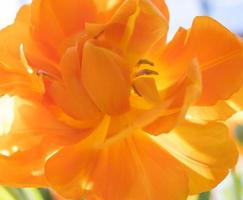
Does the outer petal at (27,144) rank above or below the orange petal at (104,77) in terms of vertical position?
below

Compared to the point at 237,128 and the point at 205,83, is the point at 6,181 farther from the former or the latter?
the point at 237,128

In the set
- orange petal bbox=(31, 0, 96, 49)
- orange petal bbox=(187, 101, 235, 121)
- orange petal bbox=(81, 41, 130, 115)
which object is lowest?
orange petal bbox=(187, 101, 235, 121)

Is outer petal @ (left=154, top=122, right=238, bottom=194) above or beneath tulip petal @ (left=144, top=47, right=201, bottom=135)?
beneath

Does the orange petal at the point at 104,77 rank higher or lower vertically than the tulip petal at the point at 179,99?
higher

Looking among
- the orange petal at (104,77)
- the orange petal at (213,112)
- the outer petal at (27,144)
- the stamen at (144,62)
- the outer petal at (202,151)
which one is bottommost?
the outer petal at (202,151)
